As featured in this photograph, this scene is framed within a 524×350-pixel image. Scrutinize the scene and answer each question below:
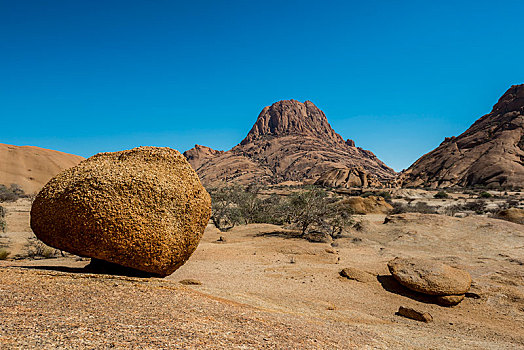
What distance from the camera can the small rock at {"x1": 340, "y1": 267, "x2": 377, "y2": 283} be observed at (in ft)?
28.2

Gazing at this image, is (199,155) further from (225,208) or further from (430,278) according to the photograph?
(430,278)

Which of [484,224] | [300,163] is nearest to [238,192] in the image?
[484,224]

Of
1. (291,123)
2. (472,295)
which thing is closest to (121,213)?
(472,295)

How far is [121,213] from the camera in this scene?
4969 millimetres

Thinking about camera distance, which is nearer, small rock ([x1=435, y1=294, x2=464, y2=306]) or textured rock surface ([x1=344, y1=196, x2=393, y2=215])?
small rock ([x1=435, y1=294, x2=464, y2=306])

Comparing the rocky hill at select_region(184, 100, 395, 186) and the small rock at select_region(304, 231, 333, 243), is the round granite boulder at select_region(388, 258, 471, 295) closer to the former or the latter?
the small rock at select_region(304, 231, 333, 243)

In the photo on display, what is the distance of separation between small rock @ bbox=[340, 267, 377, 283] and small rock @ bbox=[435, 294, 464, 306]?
1.70 meters

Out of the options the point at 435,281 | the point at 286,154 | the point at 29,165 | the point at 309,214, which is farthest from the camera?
the point at 286,154

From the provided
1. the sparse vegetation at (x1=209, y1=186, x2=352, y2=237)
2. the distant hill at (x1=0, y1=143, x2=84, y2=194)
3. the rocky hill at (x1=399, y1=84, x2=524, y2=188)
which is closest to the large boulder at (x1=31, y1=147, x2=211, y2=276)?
the sparse vegetation at (x1=209, y1=186, x2=352, y2=237)

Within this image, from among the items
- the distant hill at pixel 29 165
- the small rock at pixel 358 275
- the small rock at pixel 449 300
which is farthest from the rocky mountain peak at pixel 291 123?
the small rock at pixel 449 300

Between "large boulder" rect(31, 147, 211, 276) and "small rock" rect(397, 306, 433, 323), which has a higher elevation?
"large boulder" rect(31, 147, 211, 276)

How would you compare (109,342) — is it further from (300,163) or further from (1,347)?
(300,163)

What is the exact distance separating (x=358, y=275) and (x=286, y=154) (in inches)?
4382

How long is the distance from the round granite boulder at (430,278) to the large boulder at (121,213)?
586 cm
